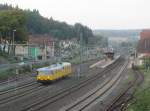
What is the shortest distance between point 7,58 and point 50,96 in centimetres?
4593

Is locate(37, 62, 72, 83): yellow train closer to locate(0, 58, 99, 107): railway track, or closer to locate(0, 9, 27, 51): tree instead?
locate(0, 58, 99, 107): railway track

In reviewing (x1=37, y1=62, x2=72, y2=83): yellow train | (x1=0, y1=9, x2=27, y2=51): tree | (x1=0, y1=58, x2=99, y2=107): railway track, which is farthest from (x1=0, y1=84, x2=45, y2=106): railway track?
(x1=0, y1=9, x2=27, y2=51): tree

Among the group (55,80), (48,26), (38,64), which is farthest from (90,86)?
(48,26)

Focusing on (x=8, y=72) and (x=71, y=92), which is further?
(x=8, y=72)

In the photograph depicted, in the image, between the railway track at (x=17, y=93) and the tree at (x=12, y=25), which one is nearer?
the railway track at (x=17, y=93)

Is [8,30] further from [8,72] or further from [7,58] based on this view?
[8,72]

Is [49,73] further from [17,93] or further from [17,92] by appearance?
[17,93]

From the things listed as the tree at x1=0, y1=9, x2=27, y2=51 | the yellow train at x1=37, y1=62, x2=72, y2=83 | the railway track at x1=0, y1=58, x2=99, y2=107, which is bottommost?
the railway track at x1=0, y1=58, x2=99, y2=107

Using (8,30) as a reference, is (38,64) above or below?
below

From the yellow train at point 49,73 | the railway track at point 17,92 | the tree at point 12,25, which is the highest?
the tree at point 12,25

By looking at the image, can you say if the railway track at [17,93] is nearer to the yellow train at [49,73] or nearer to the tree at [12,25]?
the yellow train at [49,73]

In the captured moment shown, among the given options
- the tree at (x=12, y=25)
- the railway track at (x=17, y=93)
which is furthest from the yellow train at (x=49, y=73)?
the tree at (x=12, y=25)

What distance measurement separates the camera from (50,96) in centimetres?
3938

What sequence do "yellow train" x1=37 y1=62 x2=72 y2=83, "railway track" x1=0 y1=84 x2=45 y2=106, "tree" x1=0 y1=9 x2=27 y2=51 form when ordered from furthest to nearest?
"tree" x1=0 y1=9 x2=27 y2=51 → "yellow train" x1=37 y1=62 x2=72 y2=83 → "railway track" x1=0 y1=84 x2=45 y2=106
